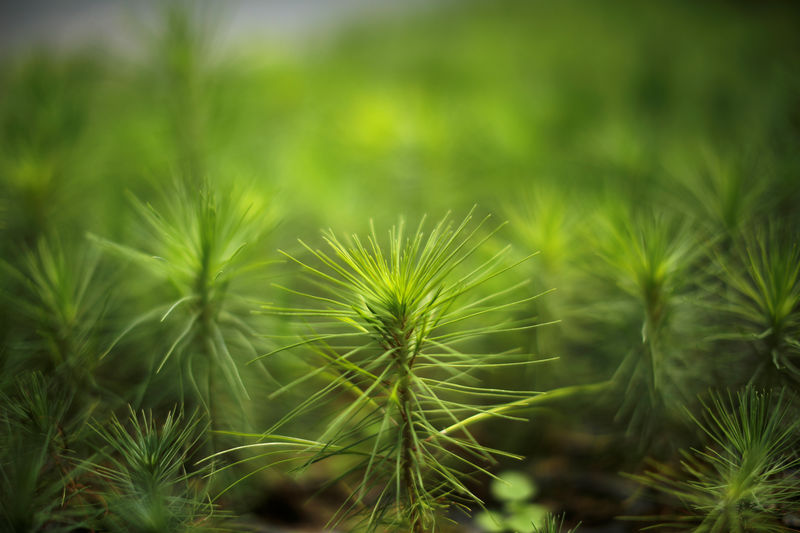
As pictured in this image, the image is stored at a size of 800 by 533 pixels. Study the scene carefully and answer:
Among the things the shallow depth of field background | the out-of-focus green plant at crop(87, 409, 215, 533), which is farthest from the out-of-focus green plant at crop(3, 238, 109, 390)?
the out-of-focus green plant at crop(87, 409, 215, 533)

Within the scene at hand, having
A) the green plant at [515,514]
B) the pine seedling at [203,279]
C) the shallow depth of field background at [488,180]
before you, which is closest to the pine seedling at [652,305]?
the shallow depth of field background at [488,180]

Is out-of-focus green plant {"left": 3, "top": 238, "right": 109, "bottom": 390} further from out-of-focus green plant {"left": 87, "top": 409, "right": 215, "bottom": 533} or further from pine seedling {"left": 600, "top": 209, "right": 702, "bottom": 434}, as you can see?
pine seedling {"left": 600, "top": 209, "right": 702, "bottom": 434}

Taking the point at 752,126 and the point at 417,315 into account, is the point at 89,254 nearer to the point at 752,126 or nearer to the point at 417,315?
A: the point at 417,315

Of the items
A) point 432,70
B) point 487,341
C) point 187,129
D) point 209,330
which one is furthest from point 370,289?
point 432,70

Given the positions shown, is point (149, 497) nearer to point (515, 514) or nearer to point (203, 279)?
point (203, 279)

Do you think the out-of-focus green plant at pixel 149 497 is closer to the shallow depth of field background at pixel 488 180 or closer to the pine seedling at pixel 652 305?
the shallow depth of field background at pixel 488 180
